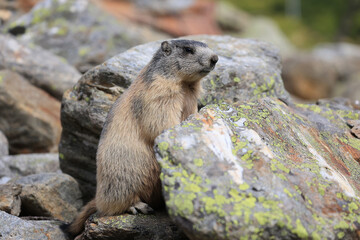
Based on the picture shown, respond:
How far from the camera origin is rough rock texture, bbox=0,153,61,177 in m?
9.15

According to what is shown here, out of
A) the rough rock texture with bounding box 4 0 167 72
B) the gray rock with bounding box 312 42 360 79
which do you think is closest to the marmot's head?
the rough rock texture with bounding box 4 0 167 72

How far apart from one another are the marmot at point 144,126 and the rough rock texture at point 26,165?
2.73 meters

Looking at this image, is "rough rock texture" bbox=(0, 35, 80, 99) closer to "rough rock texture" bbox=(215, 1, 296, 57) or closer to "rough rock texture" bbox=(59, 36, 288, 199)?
"rough rock texture" bbox=(59, 36, 288, 199)

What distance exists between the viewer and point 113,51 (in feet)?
45.4

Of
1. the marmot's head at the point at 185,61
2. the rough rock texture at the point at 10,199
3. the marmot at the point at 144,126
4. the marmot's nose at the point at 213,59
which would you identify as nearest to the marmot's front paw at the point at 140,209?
the marmot at the point at 144,126

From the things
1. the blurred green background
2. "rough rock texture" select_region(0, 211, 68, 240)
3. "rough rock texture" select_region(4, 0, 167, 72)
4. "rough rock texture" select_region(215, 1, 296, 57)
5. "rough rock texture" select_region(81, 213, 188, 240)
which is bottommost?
"rough rock texture" select_region(0, 211, 68, 240)

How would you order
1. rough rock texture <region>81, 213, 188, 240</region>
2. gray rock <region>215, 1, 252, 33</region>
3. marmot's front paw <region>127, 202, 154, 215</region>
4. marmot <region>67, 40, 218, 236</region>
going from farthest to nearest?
gray rock <region>215, 1, 252, 33</region> → marmot <region>67, 40, 218, 236</region> → marmot's front paw <region>127, 202, 154, 215</region> → rough rock texture <region>81, 213, 188, 240</region>

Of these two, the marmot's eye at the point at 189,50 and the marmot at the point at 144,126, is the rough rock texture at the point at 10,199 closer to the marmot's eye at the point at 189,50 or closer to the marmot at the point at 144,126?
the marmot at the point at 144,126

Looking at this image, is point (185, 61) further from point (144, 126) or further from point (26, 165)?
point (26, 165)

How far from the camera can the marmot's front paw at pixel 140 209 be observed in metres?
6.25

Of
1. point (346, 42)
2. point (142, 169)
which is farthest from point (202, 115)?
point (346, 42)

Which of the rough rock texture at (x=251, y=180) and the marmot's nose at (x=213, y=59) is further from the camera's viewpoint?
the marmot's nose at (x=213, y=59)

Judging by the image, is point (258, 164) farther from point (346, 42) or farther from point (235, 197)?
point (346, 42)

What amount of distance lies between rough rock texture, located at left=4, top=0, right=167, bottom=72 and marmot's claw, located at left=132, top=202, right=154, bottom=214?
7.74 m
